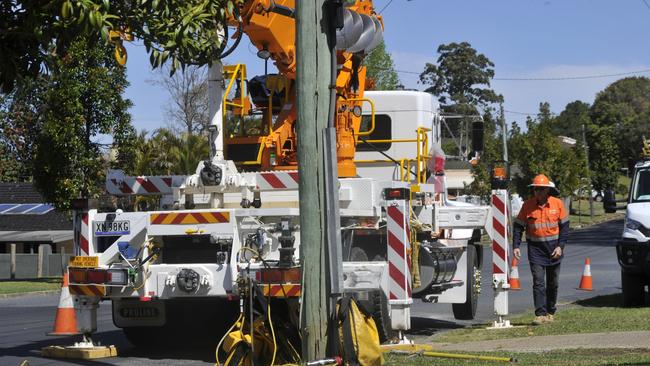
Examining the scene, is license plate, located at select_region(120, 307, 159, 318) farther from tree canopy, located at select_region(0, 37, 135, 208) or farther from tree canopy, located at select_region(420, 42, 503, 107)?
tree canopy, located at select_region(420, 42, 503, 107)

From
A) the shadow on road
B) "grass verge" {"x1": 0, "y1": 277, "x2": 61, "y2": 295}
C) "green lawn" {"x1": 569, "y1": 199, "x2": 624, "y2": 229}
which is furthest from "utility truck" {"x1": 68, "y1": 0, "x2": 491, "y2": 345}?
"green lawn" {"x1": 569, "y1": 199, "x2": 624, "y2": 229}

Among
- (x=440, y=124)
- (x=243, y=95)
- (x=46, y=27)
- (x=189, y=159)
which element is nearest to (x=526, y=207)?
(x=440, y=124)

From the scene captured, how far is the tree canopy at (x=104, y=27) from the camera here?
8344mm

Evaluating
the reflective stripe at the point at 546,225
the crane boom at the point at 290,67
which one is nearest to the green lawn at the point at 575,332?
the reflective stripe at the point at 546,225

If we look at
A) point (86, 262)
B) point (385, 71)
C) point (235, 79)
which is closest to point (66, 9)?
point (86, 262)

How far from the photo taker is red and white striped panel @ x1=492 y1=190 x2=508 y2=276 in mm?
13320

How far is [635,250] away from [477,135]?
2805mm

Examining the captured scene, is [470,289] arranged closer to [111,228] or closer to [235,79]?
[235,79]

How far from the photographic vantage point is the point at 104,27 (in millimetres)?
8570

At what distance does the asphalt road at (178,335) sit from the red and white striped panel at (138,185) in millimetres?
1837

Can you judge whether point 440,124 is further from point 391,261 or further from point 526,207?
point 391,261

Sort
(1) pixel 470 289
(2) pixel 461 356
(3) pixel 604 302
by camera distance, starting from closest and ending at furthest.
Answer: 1. (2) pixel 461 356
2. (1) pixel 470 289
3. (3) pixel 604 302

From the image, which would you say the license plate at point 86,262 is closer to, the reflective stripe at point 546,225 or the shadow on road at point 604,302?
the reflective stripe at point 546,225

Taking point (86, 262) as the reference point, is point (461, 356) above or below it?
below
